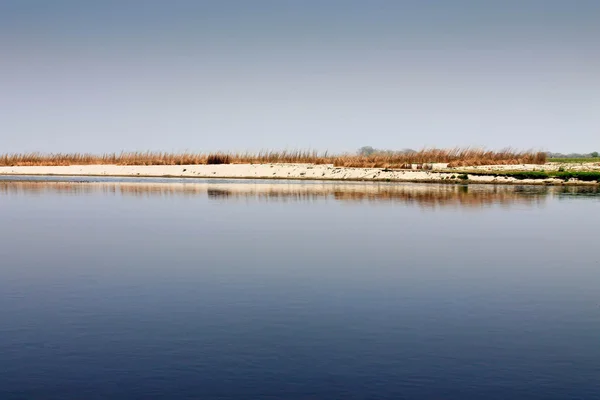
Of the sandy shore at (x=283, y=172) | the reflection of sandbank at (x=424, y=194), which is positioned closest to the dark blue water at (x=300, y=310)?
the reflection of sandbank at (x=424, y=194)

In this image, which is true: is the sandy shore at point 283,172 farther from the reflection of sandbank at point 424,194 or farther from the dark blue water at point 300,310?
the dark blue water at point 300,310

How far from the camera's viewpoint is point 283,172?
10506cm

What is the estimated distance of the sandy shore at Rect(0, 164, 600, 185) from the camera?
87875mm

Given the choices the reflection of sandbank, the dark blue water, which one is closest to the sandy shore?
the reflection of sandbank

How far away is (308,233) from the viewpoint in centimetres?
3712

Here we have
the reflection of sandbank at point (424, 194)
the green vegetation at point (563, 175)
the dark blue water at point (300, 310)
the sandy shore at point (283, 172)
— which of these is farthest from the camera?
the sandy shore at point (283, 172)

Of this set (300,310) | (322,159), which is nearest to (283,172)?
(322,159)

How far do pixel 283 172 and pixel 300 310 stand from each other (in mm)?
85409

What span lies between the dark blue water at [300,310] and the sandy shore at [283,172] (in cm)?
4646

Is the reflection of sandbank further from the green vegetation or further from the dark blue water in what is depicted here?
the dark blue water

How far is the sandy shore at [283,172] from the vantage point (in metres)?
87.9

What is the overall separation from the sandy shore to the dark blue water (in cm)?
4646

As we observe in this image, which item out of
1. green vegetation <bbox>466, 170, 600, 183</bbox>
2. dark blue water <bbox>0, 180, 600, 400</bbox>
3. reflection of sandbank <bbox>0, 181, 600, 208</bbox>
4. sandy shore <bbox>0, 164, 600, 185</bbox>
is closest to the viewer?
dark blue water <bbox>0, 180, 600, 400</bbox>

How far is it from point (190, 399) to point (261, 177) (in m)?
89.9
